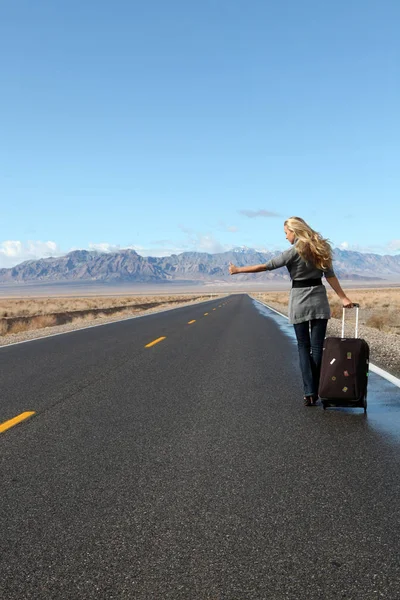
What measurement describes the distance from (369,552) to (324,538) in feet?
0.90

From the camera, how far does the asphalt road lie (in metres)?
2.93

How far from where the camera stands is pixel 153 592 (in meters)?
2.79

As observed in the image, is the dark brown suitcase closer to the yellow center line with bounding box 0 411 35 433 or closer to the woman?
the woman

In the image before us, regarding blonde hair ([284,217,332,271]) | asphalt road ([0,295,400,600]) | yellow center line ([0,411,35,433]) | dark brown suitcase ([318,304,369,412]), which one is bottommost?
yellow center line ([0,411,35,433])

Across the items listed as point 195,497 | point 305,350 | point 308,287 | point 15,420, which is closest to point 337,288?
point 308,287

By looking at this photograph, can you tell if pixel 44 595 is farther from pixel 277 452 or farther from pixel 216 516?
pixel 277 452

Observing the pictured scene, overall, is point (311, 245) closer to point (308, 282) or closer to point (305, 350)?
point (308, 282)

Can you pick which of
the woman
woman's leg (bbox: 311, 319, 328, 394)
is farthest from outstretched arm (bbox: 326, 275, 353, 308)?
woman's leg (bbox: 311, 319, 328, 394)

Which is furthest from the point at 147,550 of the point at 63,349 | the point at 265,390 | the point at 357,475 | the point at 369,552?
the point at 63,349

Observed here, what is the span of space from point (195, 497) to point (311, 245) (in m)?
3.37

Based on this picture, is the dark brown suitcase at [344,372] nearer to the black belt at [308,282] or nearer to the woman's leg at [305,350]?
the woman's leg at [305,350]

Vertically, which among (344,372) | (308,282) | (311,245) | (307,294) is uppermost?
(311,245)

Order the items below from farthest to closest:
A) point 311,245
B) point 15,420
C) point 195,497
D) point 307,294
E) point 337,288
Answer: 1. point 337,288
2. point 307,294
3. point 311,245
4. point 15,420
5. point 195,497

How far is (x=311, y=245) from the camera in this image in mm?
6449
